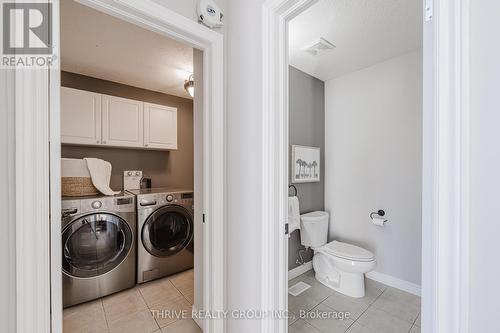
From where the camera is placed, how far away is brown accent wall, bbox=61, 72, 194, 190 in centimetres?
250

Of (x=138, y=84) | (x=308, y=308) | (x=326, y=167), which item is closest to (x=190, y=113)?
(x=138, y=84)

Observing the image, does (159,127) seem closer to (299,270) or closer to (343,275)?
(299,270)

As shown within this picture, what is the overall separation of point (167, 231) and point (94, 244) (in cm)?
69

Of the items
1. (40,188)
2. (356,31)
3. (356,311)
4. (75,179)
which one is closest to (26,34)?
(40,188)

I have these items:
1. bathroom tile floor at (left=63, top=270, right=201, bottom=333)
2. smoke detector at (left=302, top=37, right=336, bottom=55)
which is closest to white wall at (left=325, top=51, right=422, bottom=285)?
smoke detector at (left=302, top=37, right=336, bottom=55)

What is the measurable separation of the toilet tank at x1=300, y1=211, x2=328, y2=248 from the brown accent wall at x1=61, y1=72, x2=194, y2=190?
197cm

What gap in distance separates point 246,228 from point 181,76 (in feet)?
6.98

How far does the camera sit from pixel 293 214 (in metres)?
2.26

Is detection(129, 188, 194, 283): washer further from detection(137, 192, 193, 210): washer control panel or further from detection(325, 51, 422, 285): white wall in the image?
detection(325, 51, 422, 285): white wall
